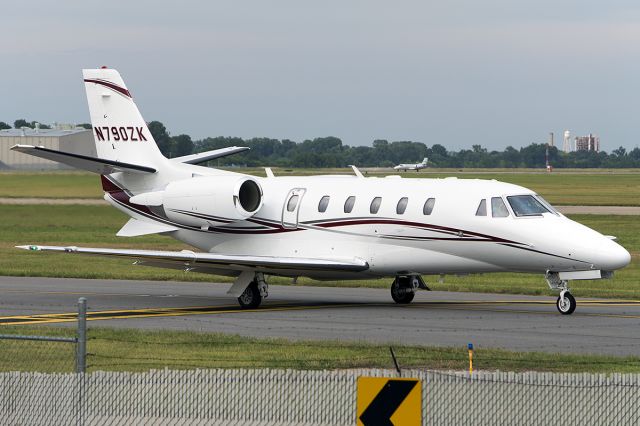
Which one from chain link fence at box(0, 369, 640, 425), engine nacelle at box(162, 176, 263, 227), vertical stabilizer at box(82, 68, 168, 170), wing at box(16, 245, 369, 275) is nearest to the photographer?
chain link fence at box(0, 369, 640, 425)

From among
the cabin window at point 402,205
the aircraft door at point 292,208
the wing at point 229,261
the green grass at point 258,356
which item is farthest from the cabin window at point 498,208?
the green grass at point 258,356

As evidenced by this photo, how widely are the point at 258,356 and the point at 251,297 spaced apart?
823cm

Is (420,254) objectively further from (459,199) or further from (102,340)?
(102,340)

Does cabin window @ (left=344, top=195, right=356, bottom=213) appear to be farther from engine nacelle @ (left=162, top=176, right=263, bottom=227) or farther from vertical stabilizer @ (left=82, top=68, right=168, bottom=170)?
vertical stabilizer @ (left=82, top=68, right=168, bottom=170)

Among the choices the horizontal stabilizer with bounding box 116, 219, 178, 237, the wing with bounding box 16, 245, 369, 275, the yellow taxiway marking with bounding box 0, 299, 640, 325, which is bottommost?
the yellow taxiway marking with bounding box 0, 299, 640, 325

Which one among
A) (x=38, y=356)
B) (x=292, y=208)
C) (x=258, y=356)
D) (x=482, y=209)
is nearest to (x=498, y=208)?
(x=482, y=209)

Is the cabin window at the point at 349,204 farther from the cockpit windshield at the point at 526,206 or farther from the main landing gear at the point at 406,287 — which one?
the cockpit windshield at the point at 526,206

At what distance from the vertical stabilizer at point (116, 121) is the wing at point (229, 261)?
443 cm

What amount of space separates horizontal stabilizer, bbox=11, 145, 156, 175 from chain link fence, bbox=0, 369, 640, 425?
13.2 meters

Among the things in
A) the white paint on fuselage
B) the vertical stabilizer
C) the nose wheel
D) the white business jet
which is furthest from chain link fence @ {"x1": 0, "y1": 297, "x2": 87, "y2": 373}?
the vertical stabilizer

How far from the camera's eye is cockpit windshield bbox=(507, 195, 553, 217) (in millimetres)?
24547

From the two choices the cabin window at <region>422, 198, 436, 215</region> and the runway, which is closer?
the runway

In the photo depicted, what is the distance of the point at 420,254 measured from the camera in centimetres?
2527

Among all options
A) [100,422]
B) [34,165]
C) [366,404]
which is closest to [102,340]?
[100,422]
